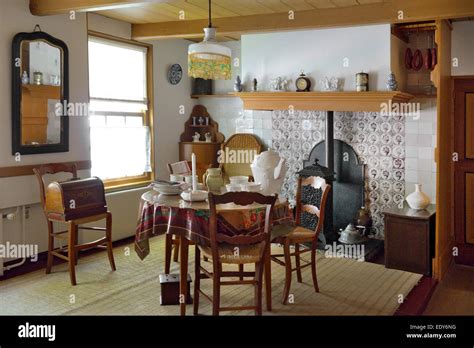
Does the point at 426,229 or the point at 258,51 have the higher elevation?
the point at 258,51

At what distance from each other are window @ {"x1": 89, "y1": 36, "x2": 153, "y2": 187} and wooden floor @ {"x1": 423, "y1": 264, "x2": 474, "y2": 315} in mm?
3569

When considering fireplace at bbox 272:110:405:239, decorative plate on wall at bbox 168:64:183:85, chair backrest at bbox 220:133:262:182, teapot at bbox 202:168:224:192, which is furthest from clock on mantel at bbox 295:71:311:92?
teapot at bbox 202:168:224:192

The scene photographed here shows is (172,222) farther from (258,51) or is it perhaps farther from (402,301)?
(258,51)

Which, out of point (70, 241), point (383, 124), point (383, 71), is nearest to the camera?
point (70, 241)

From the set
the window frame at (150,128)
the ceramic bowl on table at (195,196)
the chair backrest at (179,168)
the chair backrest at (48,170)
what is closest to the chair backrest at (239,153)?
the window frame at (150,128)

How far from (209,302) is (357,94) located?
2.67 m

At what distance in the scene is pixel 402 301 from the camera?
4.25m

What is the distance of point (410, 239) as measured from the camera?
499cm

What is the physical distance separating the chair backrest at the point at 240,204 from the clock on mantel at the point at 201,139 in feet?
10.7

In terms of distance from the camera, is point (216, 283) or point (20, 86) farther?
point (20, 86)

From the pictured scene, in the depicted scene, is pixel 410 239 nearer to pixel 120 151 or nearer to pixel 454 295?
pixel 454 295

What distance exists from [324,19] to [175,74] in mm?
2426

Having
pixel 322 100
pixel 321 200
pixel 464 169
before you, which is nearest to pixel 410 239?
pixel 464 169

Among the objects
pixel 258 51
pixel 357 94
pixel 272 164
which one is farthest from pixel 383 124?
pixel 272 164
